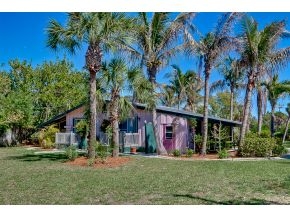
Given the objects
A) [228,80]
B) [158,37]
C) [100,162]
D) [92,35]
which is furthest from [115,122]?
[228,80]

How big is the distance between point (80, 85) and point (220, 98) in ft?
96.3

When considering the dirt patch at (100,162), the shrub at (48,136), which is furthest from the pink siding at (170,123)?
the dirt patch at (100,162)

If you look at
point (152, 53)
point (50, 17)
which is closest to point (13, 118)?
point (152, 53)

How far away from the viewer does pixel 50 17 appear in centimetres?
1614

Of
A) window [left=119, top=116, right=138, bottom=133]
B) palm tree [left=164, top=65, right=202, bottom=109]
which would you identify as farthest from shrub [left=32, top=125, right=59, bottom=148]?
palm tree [left=164, top=65, right=202, bottom=109]

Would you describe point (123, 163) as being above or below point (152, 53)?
below

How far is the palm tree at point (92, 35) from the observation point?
→ 15.8 metres

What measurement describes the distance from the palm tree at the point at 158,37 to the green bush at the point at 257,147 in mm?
5376

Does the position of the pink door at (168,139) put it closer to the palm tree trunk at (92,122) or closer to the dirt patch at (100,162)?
the dirt patch at (100,162)

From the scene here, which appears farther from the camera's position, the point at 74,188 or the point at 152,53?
the point at 152,53

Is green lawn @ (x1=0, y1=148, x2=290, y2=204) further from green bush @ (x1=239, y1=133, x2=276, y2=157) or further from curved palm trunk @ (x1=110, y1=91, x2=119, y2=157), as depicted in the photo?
green bush @ (x1=239, y1=133, x2=276, y2=157)

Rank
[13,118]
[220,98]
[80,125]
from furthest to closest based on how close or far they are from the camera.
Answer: [220,98], [13,118], [80,125]

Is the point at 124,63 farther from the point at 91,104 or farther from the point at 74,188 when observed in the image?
the point at 74,188
